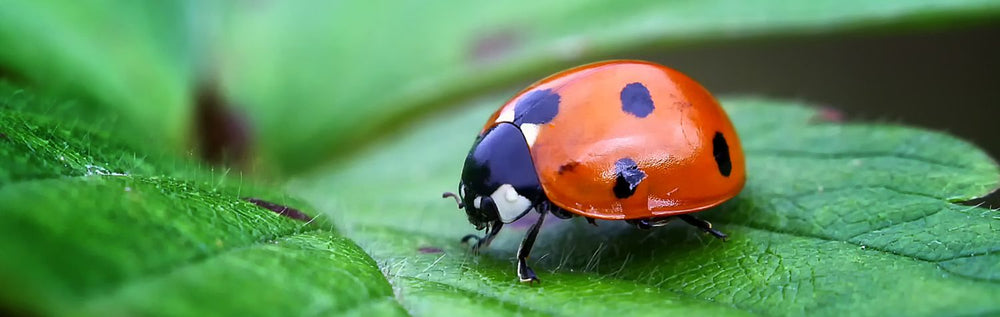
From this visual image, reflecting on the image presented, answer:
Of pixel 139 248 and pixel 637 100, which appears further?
pixel 637 100

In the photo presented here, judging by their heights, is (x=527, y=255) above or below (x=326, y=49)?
below

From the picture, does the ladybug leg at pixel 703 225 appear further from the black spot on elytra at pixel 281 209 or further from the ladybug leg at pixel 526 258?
the black spot on elytra at pixel 281 209

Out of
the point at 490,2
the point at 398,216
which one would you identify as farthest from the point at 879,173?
the point at 490,2

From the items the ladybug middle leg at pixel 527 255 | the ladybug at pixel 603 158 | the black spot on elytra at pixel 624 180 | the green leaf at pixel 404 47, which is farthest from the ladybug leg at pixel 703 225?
the green leaf at pixel 404 47

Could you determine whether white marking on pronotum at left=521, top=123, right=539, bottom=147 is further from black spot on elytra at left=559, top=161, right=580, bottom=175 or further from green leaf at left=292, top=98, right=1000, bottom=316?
green leaf at left=292, top=98, right=1000, bottom=316

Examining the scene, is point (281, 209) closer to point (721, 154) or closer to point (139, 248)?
point (139, 248)

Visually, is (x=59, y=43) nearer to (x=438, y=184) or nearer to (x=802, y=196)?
(x=438, y=184)

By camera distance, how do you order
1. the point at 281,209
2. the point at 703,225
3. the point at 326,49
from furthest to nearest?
the point at 326,49
the point at 703,225
the point at 281,209

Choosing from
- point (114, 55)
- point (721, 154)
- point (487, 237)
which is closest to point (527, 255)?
point (487, 237)

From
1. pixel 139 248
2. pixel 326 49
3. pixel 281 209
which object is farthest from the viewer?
pixel 326 49
